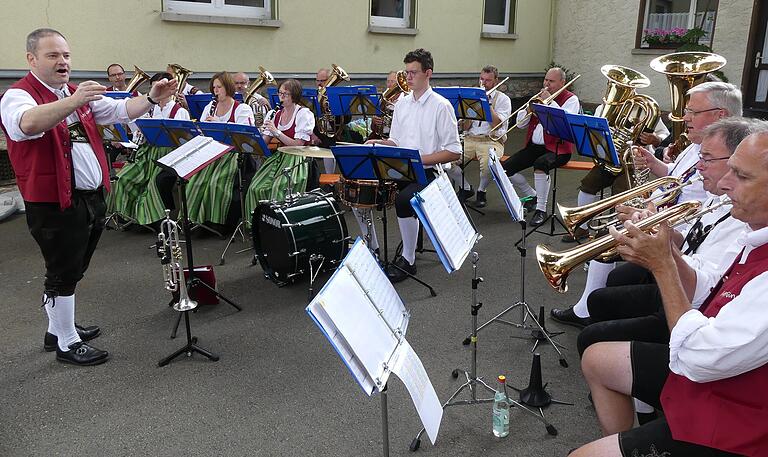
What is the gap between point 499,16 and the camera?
1356cm

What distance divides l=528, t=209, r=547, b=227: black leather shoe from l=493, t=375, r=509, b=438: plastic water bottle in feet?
12.9

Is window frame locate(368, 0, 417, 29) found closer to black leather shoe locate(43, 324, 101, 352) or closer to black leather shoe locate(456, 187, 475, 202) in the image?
black leather shoe locate(456, 187, 475, 202)

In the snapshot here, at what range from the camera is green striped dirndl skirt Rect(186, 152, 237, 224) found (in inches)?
241

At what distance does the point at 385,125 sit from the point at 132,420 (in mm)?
5569

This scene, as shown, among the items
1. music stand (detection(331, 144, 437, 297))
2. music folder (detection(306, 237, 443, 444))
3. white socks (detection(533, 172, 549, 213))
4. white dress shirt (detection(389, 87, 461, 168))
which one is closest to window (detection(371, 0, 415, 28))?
white socks (detection(533, 172, 549, 213))

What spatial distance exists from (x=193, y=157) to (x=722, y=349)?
338 centimetres

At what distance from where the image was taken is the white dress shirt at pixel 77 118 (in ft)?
10.4

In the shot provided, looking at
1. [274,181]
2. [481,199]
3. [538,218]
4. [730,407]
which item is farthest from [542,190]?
[730,407]

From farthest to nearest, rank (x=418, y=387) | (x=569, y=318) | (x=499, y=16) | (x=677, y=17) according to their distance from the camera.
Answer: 1. (x=499, y=16)
2. (x=677, y=17)
3. (x=569, y=318)
4. (x=418, y=387)

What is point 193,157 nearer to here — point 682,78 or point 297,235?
point 297,235

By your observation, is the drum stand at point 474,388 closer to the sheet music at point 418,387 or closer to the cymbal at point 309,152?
the sheet music at point 418,387

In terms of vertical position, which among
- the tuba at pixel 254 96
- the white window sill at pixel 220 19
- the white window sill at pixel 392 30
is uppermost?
the white window sill at pixel 392 30

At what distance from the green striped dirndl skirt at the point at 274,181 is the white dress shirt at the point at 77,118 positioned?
205 centimetres

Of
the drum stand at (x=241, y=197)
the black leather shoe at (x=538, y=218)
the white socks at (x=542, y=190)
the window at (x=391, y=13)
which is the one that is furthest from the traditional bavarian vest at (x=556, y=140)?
the window at (x=391, y=13)
